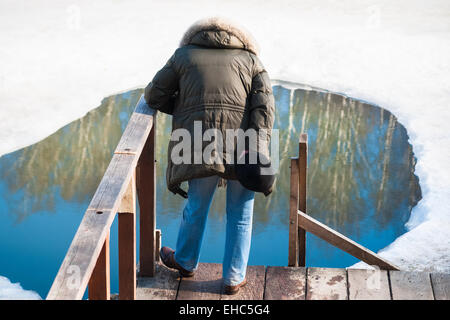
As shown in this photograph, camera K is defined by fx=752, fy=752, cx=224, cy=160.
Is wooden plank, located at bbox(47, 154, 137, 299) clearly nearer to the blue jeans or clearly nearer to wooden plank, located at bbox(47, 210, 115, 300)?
wooden plank, located at bbox(47, 210, 115, 300)

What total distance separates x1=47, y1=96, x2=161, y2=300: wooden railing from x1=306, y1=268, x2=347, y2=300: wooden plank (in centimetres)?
67

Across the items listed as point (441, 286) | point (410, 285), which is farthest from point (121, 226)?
point (441, 286)

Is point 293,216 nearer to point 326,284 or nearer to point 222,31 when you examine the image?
point 326,284

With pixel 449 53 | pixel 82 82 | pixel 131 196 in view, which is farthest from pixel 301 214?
pixel 449 53

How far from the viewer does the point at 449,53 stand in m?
7.89

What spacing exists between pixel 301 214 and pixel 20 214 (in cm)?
256

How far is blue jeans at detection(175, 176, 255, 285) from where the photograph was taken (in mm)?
2968

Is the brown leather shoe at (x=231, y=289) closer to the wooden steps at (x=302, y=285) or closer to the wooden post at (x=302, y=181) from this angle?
the wooden steps at (x=302, y=285)

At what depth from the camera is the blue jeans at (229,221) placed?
2968 millimetres

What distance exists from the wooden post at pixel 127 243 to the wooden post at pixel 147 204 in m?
0.49

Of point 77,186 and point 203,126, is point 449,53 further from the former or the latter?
point 203,126

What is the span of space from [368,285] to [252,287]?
0.49m

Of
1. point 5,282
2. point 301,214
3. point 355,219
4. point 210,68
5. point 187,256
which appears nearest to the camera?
point 210,68

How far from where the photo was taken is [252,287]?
10.3 feet
